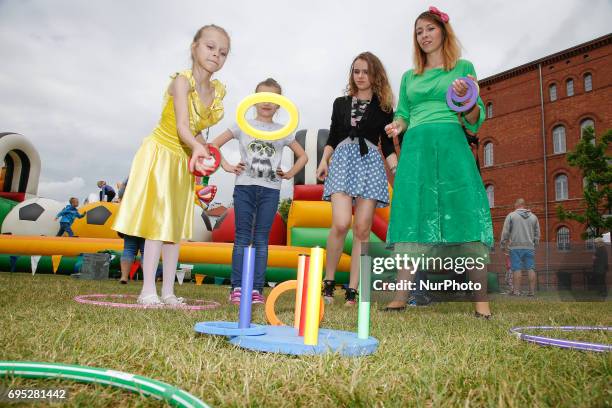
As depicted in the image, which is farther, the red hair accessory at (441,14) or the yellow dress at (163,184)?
the red hair accessory at (441,14)

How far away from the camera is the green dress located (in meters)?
3.16

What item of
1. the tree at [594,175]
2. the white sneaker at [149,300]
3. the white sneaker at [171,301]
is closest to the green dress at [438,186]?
the white sneaker at [171,301]

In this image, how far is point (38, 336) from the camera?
5.02ft

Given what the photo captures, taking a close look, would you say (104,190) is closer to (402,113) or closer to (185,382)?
(402,113)

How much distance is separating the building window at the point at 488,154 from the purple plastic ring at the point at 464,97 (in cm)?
2701

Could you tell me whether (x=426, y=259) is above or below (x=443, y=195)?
below

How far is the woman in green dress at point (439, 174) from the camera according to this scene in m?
3.16

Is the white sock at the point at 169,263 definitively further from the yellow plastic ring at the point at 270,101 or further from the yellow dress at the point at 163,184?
the yellow plastic ring at the point at 270,101

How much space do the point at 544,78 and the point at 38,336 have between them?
30131mm

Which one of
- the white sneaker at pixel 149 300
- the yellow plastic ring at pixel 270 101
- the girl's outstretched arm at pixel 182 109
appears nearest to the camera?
the yellow plastic ring at pixel 270 101

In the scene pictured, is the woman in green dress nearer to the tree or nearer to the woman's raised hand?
the woman's raised hand

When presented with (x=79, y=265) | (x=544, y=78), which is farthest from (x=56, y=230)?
(x=544, y=78)

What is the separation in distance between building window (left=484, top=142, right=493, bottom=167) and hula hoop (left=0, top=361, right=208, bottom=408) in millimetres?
29552

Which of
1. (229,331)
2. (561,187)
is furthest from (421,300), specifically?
(561,187)
